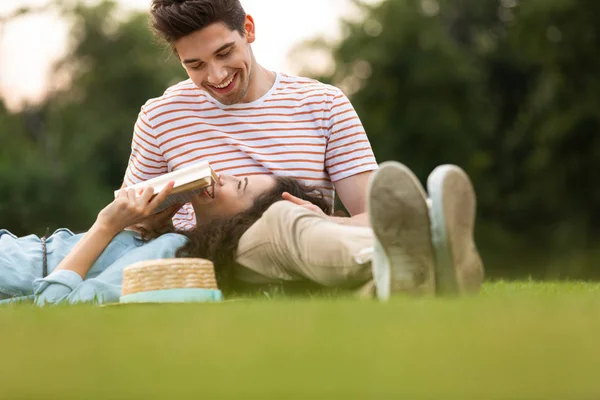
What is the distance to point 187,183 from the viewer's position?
4.13 m

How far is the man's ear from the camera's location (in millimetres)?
4866

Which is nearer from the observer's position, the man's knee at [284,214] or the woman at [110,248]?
the man's knee at [284,214]

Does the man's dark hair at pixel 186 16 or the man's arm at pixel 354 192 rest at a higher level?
the man's dark hair at pixel 186 16

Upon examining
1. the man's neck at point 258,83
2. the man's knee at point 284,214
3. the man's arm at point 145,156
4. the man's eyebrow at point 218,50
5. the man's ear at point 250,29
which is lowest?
the man's knee at point 284,214

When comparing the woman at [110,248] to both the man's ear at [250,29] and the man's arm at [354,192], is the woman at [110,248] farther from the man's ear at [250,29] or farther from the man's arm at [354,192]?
the man's ear at [250,29]

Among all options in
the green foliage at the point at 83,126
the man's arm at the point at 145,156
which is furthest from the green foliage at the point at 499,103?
Answer: the man's arm at the point at 145,156

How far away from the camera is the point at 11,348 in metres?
2.43

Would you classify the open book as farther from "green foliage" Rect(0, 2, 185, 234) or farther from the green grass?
"green foliage" Rect(0, 2, 185, 234)

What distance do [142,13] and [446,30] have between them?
14.0m

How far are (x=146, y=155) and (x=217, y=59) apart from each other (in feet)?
2.31

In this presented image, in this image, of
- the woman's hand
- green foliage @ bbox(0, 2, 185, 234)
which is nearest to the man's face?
the woman's hand

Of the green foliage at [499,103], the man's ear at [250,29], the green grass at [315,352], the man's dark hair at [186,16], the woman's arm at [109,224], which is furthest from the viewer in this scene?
the green foliage at [499,103]

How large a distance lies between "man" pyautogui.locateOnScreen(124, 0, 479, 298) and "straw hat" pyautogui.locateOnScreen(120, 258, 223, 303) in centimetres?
102

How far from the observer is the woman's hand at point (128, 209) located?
167 inches
